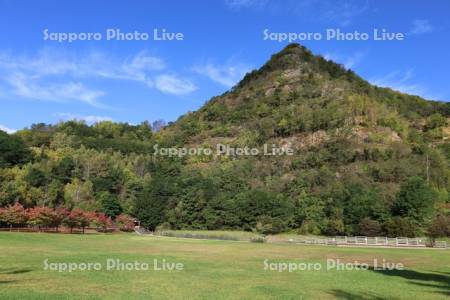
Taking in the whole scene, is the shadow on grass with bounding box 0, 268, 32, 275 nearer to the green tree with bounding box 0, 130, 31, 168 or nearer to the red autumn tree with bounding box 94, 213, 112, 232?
the red autumn tree with bounding box 94, 213, 112, 232

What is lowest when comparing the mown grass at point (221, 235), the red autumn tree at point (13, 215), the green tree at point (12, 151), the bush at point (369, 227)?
the mown grass at point (221, 235)

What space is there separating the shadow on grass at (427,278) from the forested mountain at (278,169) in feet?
143

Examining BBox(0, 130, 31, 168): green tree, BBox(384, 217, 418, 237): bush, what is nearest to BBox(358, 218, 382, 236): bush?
BBox(384, 217, 418, 237): bush

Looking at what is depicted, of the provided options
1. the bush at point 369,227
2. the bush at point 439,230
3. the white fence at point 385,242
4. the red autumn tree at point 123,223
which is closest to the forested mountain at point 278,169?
the bush at point 369,227

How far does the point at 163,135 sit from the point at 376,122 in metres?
92.8

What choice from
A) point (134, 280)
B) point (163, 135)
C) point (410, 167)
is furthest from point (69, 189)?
point (134, 280)

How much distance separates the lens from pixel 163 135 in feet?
622

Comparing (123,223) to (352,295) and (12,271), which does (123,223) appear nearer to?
(12,271)

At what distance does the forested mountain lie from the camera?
274 ft

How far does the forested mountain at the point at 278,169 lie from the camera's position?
3292 inches

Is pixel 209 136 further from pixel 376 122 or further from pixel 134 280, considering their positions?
pixel 134 280

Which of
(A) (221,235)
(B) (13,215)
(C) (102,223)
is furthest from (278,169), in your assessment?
(B) (13,215)

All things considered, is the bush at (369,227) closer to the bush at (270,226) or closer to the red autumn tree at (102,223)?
the bush at (270,226)

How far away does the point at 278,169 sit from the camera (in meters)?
123
